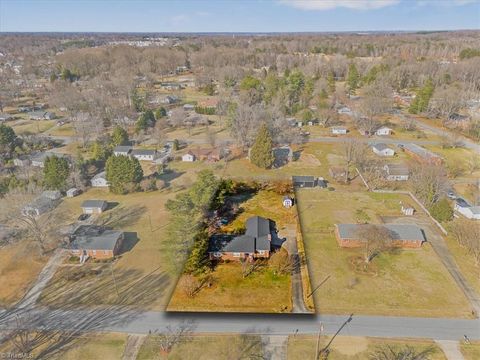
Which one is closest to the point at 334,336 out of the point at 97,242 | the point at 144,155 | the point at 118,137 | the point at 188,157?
the point at 97,242

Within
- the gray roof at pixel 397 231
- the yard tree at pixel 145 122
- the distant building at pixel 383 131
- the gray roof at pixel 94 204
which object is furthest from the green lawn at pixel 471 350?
the yard tree at pixel 145 122

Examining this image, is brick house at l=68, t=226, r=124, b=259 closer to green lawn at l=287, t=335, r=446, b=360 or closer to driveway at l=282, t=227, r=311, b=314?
driveway at l=282, t=227, r=311, b=314

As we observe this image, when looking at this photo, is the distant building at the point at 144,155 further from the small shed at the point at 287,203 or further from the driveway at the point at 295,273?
the driveway at the point at 295,273

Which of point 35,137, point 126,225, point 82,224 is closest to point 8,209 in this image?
point 82,224

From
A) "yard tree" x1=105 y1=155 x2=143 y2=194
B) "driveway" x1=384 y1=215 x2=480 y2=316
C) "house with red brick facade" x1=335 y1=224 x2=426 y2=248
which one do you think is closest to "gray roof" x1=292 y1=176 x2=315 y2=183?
"driveway" x1=384 y1=215 x2=480 y2=316

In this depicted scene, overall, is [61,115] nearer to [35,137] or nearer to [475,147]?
[35,137]

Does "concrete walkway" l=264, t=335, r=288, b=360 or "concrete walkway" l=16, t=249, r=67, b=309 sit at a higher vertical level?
"concrete walkway" l=16, t=249, r=67, b=309
